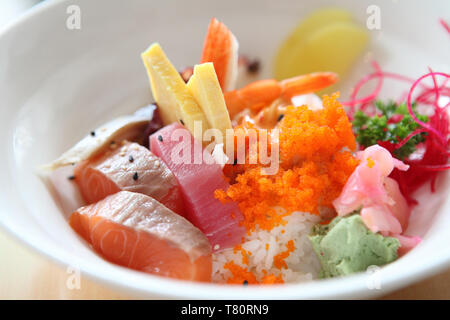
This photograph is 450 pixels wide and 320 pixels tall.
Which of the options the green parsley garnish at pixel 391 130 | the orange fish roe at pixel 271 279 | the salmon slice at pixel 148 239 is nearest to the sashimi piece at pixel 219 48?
the green parsley garnish at pixel 391 130

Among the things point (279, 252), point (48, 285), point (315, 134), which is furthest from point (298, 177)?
point (48, 285)

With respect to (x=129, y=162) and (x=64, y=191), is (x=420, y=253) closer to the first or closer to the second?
(x=129, y=162)

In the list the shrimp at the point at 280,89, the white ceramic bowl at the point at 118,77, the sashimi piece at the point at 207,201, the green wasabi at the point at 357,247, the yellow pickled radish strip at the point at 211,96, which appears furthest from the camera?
the shrimp at the point at 280,89

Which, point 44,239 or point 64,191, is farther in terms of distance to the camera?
point 64,191

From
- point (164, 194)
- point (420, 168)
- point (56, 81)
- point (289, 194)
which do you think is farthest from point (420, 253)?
point (56, 81)

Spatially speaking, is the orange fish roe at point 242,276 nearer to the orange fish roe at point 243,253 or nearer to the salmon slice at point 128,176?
the orange fish roe at point 243,253
